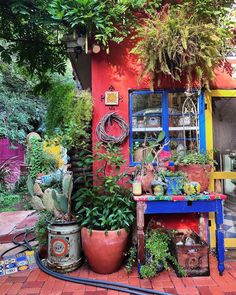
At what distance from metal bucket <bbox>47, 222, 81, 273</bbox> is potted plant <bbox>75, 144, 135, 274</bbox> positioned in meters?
0.12

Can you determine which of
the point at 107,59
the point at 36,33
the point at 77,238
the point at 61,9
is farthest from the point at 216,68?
the point at 36,33

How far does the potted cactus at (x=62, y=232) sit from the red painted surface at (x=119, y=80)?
58cm

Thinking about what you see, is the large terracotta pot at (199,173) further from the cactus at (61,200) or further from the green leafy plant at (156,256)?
the cactus at (61,200)

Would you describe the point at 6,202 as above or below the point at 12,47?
below

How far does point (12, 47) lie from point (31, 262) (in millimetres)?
3236

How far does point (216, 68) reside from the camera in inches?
130

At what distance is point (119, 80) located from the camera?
3432 millimetres

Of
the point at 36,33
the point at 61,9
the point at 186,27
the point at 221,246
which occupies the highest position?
the point at 36,33

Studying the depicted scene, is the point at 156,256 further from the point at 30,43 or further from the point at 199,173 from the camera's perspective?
the point at 30,43

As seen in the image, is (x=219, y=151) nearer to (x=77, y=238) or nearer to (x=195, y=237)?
(x=195, y=237)

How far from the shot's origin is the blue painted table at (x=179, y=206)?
282 cm

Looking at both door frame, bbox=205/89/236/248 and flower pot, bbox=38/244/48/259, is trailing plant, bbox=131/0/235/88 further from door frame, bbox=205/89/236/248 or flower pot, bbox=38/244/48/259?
flower pot, bbox=38/244/48/259

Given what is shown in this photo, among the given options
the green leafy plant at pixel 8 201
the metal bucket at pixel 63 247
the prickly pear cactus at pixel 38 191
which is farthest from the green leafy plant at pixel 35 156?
the metal bucket at pixel 63 247

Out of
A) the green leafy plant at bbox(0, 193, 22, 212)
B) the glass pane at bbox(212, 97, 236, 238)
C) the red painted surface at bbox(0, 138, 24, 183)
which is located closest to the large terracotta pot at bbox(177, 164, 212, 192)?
the glass pane at bbox(212, 97, 236, 238)
